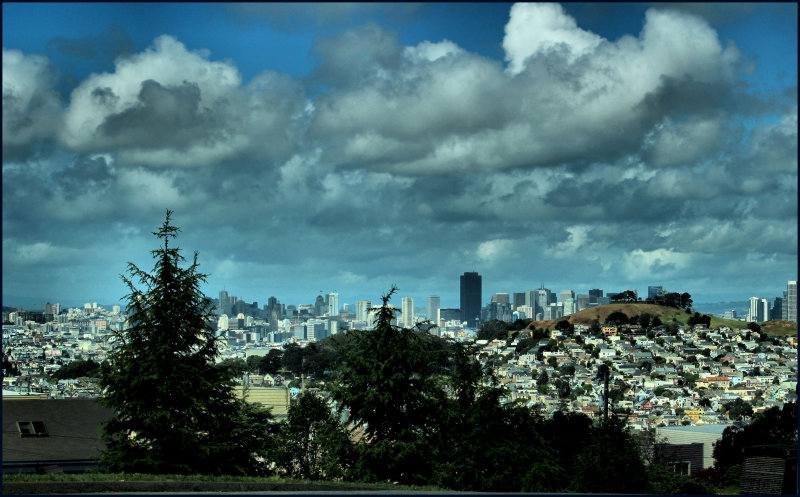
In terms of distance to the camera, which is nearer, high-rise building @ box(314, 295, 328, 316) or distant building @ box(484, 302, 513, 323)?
high-rise building @ box(314, 295, 328, 316)

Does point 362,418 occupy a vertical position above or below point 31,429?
above

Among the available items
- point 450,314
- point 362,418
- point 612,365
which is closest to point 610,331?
point 450,314

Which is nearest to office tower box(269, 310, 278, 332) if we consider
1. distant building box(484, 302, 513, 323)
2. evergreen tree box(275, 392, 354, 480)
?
distant building box(484, 302, 513, 323)

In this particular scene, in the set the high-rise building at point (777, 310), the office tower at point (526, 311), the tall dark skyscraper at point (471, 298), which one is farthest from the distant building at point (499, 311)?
the high-rise building at point (777, 310)

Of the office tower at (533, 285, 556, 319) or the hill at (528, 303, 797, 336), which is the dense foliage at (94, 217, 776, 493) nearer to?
the hill at (528, 303, 797, 336)

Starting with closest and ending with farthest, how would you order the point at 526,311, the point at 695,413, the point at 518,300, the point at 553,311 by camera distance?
the point at 695,413 < the point at 526,311 < the point at 553,311 < the point at 518,300

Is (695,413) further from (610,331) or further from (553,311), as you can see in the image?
(553,311)

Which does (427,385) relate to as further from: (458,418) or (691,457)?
(691,457)
